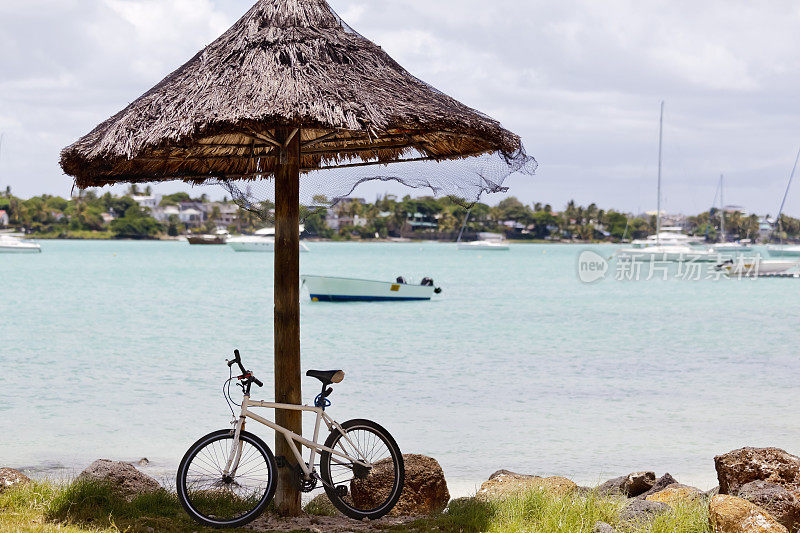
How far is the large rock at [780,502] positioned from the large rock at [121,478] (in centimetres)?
400

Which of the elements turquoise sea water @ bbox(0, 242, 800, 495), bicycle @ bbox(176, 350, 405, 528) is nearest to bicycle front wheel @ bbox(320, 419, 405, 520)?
bicycle @ bbox(176, 350, 405, 528)

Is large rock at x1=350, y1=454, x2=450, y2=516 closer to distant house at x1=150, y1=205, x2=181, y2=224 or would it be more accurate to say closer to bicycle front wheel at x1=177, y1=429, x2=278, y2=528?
bicycle front wheel at x1=177, y1=429, x2=278, y2=528

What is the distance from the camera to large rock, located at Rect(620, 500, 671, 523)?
5.10 metres

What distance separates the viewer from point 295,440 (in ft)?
16.8

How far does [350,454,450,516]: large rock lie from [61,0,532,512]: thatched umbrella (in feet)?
1.44

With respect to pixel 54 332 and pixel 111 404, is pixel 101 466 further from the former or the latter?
pixel 54 332

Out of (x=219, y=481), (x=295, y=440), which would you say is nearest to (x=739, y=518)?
(x=295, y=440)

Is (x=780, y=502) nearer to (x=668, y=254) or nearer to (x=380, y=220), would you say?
(x=668, y=254)

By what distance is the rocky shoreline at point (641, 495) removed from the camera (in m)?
4.71

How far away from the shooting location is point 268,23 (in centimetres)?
523

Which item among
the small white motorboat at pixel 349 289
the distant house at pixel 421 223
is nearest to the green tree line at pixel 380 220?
the distant house at pixel 421 223

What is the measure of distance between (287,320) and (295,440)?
0.73 metres

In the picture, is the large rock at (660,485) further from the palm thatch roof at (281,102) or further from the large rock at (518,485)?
the palm thatch roof at (281,102)

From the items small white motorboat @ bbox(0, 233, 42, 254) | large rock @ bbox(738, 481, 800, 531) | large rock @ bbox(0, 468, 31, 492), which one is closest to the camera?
large rock @ bbox(738, 481, 800, 531)
